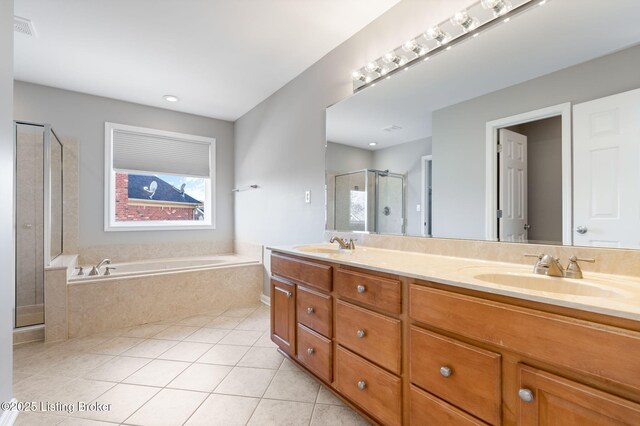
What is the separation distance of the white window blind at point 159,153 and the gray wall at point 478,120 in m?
3.34

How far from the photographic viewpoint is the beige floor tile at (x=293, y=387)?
175 centimetres

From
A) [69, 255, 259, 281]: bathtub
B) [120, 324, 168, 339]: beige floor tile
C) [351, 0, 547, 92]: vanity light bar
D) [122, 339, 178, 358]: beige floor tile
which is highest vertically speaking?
[351, 0, 547, 92]: vanity light bar

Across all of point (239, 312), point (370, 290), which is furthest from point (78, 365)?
point (370, 290)

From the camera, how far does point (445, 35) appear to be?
1.69 meters

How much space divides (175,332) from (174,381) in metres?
0.89

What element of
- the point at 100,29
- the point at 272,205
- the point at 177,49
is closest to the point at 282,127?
the point at 272,205

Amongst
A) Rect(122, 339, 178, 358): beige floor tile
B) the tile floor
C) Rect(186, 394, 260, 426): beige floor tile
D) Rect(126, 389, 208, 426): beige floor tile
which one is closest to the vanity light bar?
the tile floor

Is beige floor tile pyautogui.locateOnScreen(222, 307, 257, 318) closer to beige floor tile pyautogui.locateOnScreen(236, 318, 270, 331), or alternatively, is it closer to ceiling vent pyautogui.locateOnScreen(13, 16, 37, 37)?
beige floor tile pyautogui.locateOnScreen(236, 318, 270, 331)

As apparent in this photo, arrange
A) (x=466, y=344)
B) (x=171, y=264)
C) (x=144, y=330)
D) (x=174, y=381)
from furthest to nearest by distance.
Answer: (x=171, y=264)
(x=144, y=330)
(x=174, y=381)
(x=466, y=344)

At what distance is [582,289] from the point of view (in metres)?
1.07

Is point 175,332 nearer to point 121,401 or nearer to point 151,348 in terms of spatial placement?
point 151,348

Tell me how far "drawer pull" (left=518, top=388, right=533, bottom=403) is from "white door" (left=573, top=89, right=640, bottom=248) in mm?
728

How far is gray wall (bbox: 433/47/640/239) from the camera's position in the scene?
1.17 meters

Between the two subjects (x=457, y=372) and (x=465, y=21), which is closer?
(x=457, y=372)
